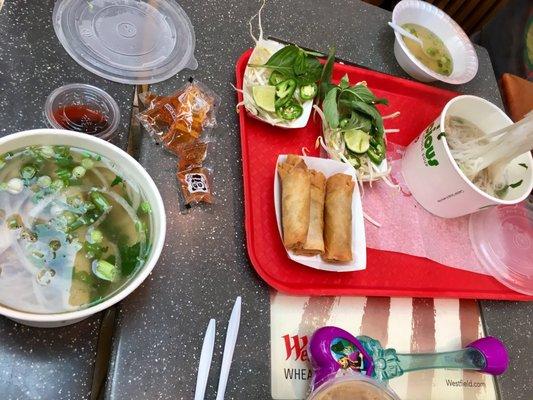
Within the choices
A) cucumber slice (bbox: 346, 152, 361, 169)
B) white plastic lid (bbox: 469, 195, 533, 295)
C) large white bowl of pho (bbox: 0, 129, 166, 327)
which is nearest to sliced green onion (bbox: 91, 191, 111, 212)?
large white bowl of pho (bbox: 0, 129, 166, 327)

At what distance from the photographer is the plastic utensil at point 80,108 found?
0.83 meters

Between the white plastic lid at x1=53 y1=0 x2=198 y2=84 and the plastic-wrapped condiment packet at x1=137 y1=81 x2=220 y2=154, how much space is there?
0.19 feet

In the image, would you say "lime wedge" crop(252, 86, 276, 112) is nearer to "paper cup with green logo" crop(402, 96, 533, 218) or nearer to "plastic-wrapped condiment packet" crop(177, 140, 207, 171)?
"plastic-wrapped condiment packet" crop(177, 140, 207, 171)

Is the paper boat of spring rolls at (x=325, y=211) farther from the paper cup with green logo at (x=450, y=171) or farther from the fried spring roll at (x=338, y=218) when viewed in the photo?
the paper cup with green logo at (x=450, y=171)

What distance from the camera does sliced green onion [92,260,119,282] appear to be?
26.5 inches

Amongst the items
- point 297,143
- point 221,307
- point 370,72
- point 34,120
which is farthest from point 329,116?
point 34,120

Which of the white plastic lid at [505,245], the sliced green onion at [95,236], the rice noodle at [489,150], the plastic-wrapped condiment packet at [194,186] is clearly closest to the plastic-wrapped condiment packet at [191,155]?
the plastic-wrapped condiment packet at [194,186]

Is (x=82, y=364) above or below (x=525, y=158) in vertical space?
below

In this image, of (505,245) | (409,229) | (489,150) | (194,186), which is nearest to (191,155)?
(194,186)

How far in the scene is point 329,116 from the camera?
0.97 meters

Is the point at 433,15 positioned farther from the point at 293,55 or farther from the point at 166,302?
the point at 166,302

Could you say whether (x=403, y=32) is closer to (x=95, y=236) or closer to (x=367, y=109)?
(x=367, y=109)

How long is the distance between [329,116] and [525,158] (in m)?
0.42

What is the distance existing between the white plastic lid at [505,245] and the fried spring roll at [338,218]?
335 millimetres
